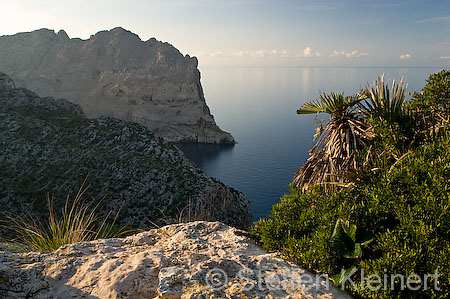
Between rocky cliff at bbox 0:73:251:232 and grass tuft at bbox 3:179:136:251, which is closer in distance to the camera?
grass tuft at bbox 3:179:136:251

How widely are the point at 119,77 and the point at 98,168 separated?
92536 mm

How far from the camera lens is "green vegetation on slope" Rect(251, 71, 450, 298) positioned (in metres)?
3.03

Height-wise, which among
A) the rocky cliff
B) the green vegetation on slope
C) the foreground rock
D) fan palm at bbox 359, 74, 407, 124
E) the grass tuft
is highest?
fan palm at bbox 359, 74, 407, 124

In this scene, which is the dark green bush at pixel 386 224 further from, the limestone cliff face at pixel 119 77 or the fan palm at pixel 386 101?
the limestone cliff face at pixel 119 77

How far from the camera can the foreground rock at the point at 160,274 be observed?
10.4 feet

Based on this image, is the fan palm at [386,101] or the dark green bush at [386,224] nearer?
the dark green bush at [386,224]

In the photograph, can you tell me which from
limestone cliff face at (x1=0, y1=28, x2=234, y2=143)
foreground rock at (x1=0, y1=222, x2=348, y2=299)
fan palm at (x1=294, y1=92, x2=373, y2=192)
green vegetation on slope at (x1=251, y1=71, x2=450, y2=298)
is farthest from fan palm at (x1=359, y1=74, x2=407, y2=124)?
limestone cliff face at (x1=0, y1=28, x2=234, y2=143)

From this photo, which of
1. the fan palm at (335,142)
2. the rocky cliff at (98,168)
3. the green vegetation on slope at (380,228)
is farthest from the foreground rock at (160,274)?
the rocky cliff at (98,168)

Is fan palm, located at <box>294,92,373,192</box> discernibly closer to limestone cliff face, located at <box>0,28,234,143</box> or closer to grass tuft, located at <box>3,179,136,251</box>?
grass tuft, located at <box>3,179,136,251</box>

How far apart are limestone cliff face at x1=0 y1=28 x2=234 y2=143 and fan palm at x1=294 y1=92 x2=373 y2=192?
3818 inches

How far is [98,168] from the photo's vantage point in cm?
3266

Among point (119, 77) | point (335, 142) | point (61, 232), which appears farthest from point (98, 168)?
point (119, 77)

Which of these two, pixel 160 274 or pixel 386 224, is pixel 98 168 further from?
pixel 386 224

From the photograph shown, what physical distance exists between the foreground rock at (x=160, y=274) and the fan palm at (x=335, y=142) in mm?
3074
